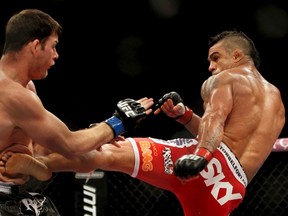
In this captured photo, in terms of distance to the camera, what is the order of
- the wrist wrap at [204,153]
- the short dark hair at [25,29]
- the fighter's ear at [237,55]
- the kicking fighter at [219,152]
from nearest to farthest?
the short dark hair at [25,29], the wrist wrap at [204,153], the kicking fighter at [219,152], the fighter's ear at [237,55]

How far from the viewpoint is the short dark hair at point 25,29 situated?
72.1 inches

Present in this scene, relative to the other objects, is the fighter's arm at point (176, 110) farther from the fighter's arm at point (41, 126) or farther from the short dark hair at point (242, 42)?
the fighter's arm at point (41, 126)

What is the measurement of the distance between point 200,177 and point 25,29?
3.19ft

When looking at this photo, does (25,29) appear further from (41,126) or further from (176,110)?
(176,110)

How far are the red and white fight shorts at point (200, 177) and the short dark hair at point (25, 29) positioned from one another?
2.43 feet

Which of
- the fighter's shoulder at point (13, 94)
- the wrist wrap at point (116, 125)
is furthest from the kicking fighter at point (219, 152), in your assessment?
the fighter's shoulder at point (13, 94)

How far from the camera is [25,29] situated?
1830mm

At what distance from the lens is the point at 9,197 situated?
1734 millimetres

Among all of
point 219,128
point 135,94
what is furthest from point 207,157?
point 135,94

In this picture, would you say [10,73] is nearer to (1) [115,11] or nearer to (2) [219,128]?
(2) [219,128]

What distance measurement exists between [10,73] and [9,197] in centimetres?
43

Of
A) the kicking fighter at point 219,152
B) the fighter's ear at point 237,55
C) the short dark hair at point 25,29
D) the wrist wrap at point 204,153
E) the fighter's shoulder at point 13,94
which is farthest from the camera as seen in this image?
the fighter's ear at point 237,55

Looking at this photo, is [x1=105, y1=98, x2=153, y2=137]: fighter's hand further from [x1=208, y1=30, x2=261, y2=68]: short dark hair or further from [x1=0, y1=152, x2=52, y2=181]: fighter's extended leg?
[x1=208, y1=30, x2=261, y2=68]: short dark hair

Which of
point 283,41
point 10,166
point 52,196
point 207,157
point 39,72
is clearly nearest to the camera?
point 10,166
